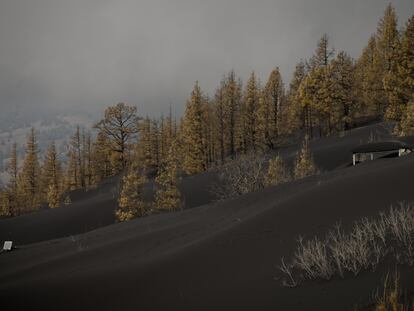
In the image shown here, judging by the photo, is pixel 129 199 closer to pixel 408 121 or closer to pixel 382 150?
pixel 382 150

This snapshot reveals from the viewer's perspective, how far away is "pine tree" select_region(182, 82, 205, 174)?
4675 centimetres

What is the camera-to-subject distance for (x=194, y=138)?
1837 inches

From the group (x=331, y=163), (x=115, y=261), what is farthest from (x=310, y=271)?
(x=331, y=163)

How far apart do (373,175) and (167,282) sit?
827 cm

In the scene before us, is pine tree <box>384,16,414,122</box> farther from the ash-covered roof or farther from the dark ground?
the dark ground

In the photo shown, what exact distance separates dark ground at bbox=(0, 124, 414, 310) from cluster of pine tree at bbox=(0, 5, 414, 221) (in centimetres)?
1242

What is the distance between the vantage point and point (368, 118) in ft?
180

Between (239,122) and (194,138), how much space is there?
1156cm

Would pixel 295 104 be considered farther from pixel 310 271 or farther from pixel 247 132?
pixel 310 271

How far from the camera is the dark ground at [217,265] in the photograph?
6.18 m

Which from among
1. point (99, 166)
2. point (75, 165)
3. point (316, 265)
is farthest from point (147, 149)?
point (316, 265)

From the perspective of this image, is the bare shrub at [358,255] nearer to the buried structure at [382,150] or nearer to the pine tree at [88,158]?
the buried structure at [382,150]

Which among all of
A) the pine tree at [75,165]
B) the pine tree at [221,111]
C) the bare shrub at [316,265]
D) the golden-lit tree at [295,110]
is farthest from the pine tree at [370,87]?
the pine tree at [75,165]

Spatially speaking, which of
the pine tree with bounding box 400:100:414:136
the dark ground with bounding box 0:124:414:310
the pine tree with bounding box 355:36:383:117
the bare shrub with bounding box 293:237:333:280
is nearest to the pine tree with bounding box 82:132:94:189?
the pine tree with bounding box 355:36:383:117
